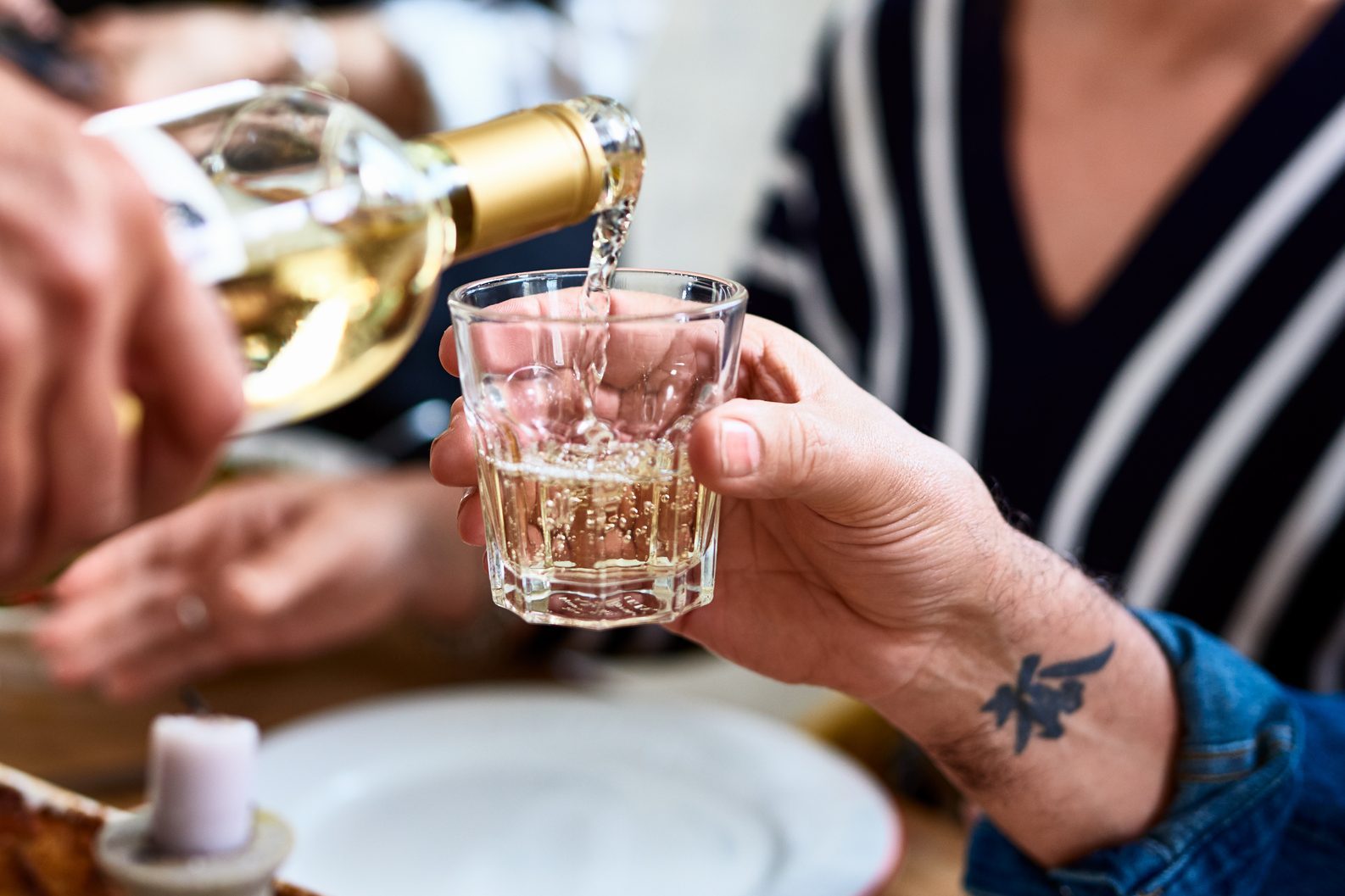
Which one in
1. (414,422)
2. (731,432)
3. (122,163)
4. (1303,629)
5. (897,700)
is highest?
(122,163)

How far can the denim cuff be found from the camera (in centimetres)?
79

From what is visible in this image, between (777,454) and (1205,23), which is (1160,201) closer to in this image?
(1205,23)

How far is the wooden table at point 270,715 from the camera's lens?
1.04 meters

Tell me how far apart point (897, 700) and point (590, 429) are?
11.5 inches

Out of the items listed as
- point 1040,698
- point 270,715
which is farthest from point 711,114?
point 1040,698

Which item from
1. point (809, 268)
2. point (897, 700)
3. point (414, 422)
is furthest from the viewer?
point (414, 422)

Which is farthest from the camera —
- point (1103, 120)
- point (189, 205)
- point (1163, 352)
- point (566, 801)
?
point (1103, 120)

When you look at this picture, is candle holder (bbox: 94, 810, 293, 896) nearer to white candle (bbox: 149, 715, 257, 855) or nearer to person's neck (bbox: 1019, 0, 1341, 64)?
white candle (bbox: 149, 715, 257, 855)

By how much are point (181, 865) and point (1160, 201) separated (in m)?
1.11

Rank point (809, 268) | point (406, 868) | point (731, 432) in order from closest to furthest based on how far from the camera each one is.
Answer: point (731, 432)
point (406, 868)
point (809, 268)

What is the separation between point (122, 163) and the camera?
0.42 metres

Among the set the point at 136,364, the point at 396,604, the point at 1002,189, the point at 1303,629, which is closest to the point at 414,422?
the point at 396,604

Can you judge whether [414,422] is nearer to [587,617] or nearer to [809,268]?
[809,268]

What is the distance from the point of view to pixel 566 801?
1.09 meters
